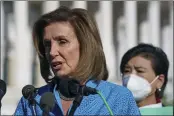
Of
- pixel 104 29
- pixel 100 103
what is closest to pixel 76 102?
pixel 100 103

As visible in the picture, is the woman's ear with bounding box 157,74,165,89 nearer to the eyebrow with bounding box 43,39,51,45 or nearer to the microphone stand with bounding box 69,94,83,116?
the eyebrow with bounding box 43,39,51,45

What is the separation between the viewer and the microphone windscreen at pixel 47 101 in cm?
324

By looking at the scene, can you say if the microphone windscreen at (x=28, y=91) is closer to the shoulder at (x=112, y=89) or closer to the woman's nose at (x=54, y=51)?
the woman's nose at (x=54, y=51)

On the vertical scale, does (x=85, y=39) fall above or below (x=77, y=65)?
above

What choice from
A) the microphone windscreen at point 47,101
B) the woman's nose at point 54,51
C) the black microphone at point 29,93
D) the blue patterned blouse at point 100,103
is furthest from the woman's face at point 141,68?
the microphone windscreen at point 47,101

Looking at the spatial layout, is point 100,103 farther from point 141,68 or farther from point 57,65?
point 141,68

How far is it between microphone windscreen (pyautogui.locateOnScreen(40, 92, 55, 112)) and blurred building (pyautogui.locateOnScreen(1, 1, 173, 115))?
25990mm

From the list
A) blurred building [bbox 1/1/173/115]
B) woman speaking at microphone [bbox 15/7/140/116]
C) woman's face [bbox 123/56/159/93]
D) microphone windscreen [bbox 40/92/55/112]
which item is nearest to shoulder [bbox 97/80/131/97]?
woman speaking at microphone [bbox 15/7/140/116]

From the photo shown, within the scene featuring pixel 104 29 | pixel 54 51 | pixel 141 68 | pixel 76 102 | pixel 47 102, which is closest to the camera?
pixel 47 102

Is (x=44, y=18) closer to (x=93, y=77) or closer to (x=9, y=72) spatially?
(x=93, y=77)

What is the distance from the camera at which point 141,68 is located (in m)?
5.16

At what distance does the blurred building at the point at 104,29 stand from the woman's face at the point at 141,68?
79.2ft

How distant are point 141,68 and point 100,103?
5.57ft

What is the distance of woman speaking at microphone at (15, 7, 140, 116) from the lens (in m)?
3.50
